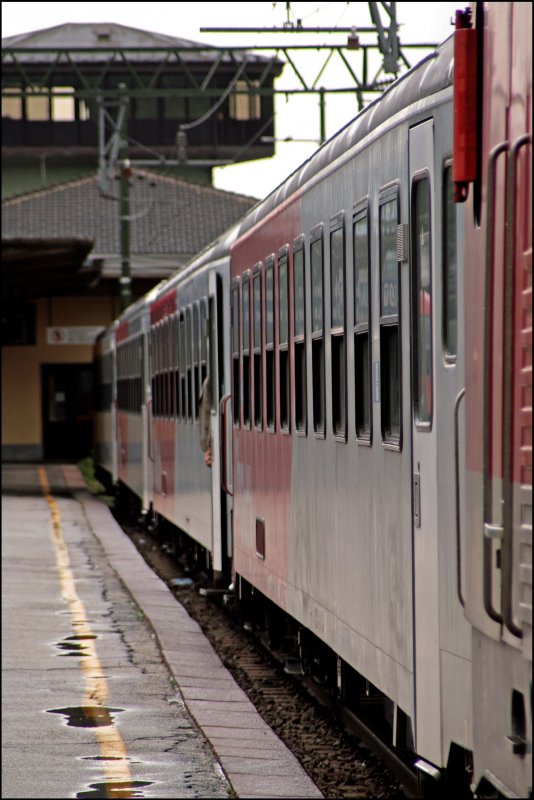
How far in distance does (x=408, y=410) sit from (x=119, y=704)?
3.70 metres

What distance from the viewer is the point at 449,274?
528cm

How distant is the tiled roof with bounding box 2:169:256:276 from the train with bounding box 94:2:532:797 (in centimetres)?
4164

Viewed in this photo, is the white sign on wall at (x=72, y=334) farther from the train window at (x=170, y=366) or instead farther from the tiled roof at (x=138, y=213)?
the train window at (x=170, y=366)

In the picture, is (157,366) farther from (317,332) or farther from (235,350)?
(317,332)

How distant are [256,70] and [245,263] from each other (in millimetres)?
55945

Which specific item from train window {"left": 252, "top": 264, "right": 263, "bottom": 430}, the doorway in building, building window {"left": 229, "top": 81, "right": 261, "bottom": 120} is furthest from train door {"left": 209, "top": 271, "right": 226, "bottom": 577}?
building window {"left": 229, "top": 81, "right": 261, "bottom": 120}

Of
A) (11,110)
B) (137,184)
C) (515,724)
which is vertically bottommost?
(515,724)

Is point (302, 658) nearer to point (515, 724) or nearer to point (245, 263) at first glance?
point (245, 263)

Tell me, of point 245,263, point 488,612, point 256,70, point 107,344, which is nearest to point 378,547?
point 488,612

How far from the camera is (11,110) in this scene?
7412 cm

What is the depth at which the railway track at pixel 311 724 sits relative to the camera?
741 cm

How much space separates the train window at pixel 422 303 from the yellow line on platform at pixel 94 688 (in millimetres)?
2313

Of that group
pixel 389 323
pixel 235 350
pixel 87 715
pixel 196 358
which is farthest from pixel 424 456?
pixel 196 358

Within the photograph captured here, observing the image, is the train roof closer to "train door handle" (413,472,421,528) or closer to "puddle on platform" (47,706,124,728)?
"train door handle" (413,472,421,528)
